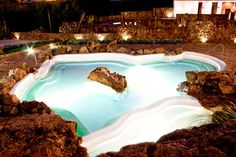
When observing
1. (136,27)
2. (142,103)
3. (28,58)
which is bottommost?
(142,103)

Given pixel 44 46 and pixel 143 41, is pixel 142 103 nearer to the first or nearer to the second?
pixel 143 41

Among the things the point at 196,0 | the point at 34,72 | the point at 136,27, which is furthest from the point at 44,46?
the point at 196,0

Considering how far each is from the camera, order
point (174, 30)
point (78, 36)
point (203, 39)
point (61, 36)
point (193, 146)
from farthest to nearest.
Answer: point (61, 36) → point (78, 36) → point (174, 30) → point (203, 39) → point (193, 146)

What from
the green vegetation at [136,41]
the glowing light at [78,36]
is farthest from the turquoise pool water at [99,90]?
the glowing light at [78,36]

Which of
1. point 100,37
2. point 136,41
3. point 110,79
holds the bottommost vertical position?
point 110,79

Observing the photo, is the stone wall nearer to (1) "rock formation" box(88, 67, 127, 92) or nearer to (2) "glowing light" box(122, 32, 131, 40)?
(2) "glowing light" box(122, 32, 131, 40)

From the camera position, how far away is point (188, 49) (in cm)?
1350

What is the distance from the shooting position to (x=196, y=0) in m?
18.8

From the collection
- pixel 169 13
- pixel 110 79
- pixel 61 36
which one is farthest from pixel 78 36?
pixel 169 13

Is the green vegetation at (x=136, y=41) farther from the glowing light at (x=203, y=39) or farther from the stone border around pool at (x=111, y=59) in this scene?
the stone border around pool at (x=111, y=59)

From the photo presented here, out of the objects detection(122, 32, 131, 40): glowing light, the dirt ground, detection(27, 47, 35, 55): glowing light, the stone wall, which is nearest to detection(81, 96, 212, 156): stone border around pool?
the dirt ground

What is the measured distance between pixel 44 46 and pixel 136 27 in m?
6.28

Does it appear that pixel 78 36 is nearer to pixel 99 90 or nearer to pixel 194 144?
pixel 99 90

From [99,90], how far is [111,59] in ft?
11.6
